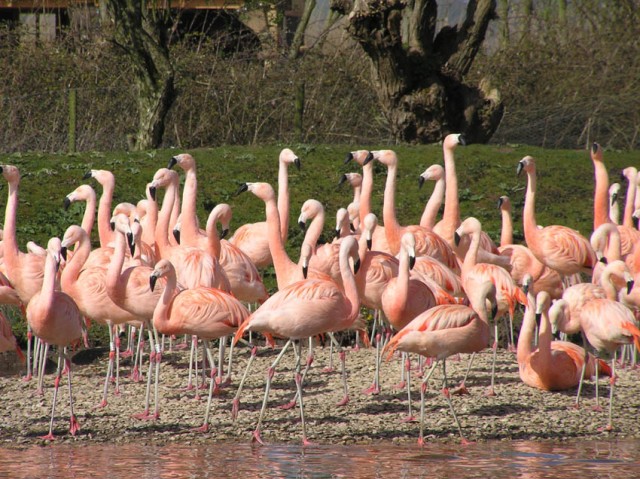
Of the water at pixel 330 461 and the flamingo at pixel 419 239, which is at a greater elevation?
the flamingo at pixel 419 239

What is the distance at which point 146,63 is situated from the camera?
600 inches

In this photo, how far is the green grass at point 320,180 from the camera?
12.1 meters

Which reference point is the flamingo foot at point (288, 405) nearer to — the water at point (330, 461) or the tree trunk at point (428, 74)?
the water at point (330, 461)

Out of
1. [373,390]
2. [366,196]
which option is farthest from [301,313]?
[366,196]

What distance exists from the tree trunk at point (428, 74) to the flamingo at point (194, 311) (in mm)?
8316

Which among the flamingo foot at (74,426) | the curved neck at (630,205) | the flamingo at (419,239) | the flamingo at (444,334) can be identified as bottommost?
the flamingo foot at (74,426)

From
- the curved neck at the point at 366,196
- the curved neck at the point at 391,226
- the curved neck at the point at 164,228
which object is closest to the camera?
the curved neck at the point at 164,228

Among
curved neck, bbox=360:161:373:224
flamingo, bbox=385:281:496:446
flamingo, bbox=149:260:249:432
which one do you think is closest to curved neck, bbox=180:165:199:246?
curved neck, bbox=360:161:373:224

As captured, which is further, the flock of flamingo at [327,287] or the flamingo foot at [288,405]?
the flamingo foot at [288,405]

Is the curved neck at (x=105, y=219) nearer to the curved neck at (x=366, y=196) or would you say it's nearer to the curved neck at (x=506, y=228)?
the curved neck at (x=366, y=196)

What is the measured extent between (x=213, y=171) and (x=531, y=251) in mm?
5248

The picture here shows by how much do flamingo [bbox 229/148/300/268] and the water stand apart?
339 centimetres

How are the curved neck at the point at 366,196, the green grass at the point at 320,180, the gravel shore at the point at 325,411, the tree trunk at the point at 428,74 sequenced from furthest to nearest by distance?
the tree trunk at the point at 428,74, the green grass at the point at 320,180, the curved neck at the point at 366,196, the gravel shore at the point at 325,411

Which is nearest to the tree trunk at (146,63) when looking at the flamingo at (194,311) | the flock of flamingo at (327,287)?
the flock of flamingo at (327,287)
